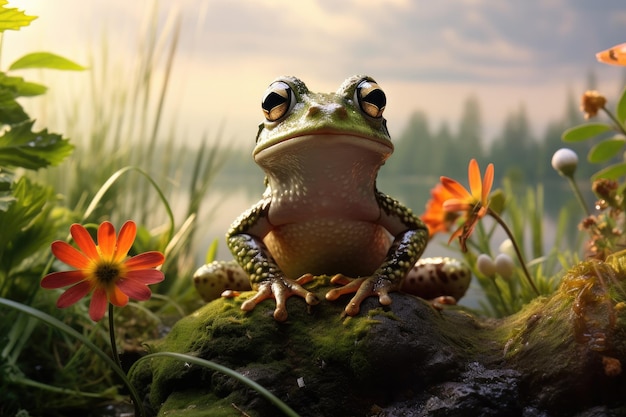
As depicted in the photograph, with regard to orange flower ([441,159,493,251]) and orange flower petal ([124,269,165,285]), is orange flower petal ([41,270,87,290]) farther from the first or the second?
orange flower ([441,159,493,251])

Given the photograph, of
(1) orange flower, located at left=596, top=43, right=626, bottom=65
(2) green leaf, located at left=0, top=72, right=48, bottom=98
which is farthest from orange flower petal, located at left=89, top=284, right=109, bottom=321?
(1) orange flower, located at left=596, top=43, right=626, bottom=65

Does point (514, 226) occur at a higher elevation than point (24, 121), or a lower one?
lower

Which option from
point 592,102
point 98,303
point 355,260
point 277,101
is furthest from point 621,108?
point 98,303

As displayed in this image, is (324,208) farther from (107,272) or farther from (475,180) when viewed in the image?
(107,272)

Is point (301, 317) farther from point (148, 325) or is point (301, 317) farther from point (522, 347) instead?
point (148, 325)

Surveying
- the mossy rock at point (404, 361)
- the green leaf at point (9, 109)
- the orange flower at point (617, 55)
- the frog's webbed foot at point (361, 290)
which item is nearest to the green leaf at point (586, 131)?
the orange flower at point (617, 55)

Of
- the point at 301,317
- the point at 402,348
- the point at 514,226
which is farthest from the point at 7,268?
the point at 514,226
